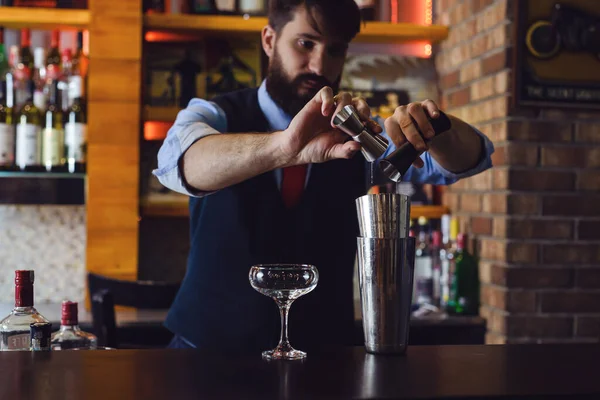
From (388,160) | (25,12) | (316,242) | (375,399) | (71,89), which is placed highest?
(25,12)

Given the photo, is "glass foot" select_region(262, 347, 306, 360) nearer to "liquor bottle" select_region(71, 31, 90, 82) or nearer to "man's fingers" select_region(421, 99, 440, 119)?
"man's fingers" select_region(421, 99, 440, 119)

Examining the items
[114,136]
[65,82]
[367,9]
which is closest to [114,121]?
[114,136]

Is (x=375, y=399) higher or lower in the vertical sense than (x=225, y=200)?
→ lower

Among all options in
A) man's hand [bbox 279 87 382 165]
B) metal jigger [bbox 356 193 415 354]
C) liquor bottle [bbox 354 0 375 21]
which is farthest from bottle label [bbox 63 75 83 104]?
metal jigger [bbox 356 193 415 354]

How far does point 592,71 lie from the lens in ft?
8.49

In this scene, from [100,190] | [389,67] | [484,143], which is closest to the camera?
[484,143]

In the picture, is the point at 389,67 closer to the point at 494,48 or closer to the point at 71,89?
the point at 494,48

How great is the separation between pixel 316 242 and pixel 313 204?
0.29ft

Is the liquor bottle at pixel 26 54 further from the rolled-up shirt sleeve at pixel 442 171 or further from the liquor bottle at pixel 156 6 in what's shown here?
the rolled-up shirt sleeve at pixel 442 171

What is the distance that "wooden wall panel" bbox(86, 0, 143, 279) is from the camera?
2.79 metres

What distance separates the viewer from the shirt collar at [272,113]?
1849 mm

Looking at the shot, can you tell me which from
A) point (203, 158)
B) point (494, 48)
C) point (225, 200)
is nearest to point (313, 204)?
point (225, 200)

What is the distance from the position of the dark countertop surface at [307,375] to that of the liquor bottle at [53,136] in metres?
1.82

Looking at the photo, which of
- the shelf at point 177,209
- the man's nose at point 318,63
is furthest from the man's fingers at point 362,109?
the shelf at point 177,209
